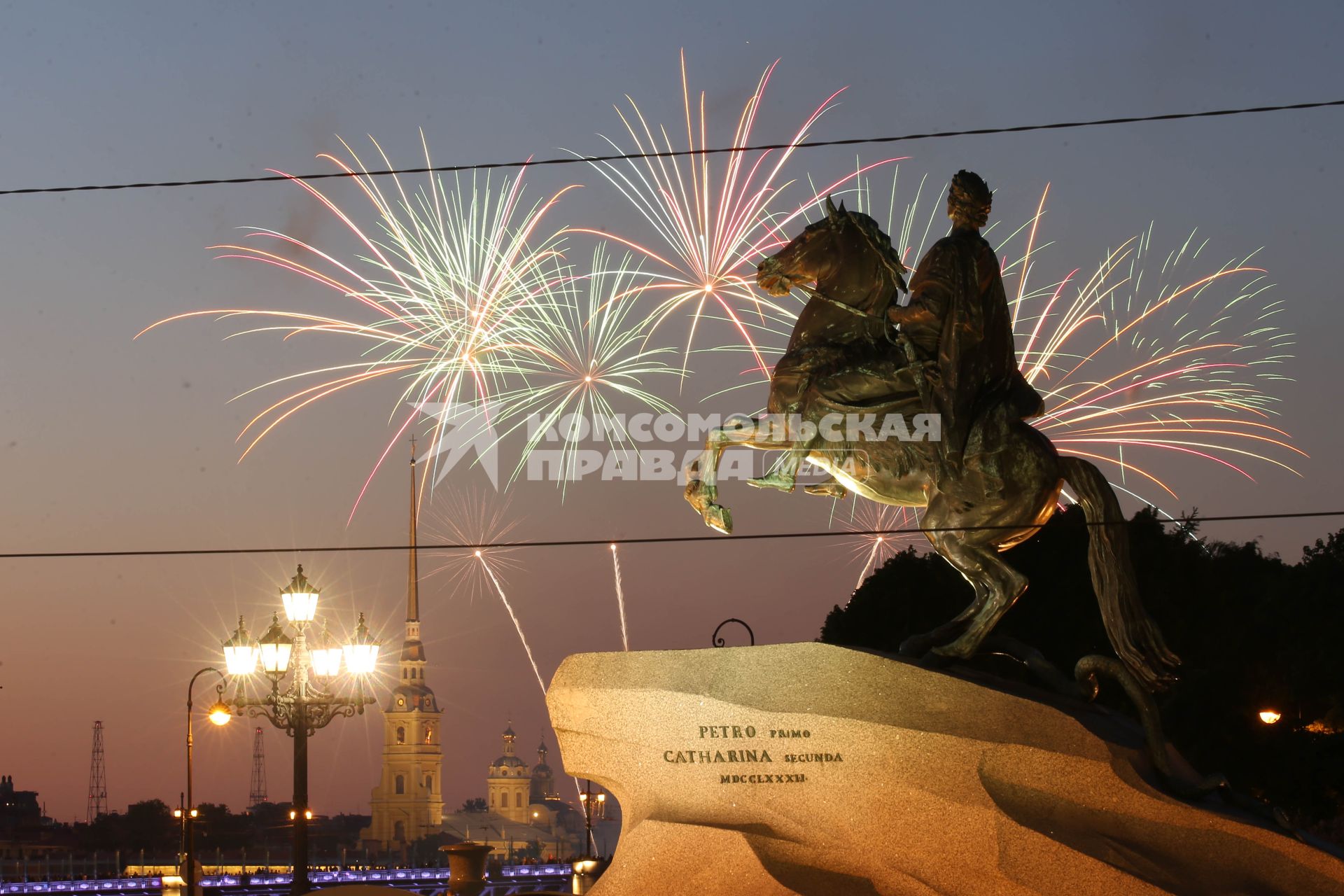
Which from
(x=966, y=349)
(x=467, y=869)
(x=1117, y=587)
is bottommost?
(x=467, y=869)

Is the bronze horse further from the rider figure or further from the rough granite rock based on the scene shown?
the rough granite rock

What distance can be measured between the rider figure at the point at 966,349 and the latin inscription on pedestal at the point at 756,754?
7.97 ft

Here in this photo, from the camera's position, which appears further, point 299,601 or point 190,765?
point 190,765

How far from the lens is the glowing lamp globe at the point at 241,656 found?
19.6 m

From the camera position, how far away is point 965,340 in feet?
43.9

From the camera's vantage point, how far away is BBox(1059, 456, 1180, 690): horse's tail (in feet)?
42.7

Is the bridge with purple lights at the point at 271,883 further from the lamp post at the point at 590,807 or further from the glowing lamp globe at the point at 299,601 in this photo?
the glowing lamp globe at the point at 299,601

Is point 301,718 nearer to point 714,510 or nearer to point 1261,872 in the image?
point 714,510

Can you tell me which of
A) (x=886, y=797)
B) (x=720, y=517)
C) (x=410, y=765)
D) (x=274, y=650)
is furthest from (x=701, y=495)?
(x=410, y=765)

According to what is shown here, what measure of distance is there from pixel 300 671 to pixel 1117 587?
9406 mm

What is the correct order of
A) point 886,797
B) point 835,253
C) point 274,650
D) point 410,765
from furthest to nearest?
1. point 410,765
2. point 274,650
3. point 835,253
4. point 886,797

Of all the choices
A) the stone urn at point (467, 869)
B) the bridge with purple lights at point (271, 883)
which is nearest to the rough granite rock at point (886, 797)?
the stone urn at point (467, 869)

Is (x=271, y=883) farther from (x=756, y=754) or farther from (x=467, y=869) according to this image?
(x=756, y=754)

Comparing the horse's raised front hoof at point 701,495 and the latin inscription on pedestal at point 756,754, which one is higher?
the horse's raised front hoof at point 701,495
